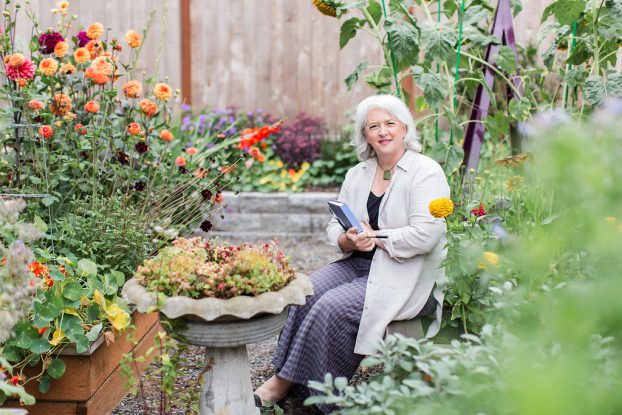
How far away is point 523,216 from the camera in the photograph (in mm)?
2969

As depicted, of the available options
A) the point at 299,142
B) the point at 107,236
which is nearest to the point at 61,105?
the point at 107,236

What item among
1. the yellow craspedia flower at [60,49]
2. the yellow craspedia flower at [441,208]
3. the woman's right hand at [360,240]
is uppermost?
the yellow craspedia flower at [60,49]

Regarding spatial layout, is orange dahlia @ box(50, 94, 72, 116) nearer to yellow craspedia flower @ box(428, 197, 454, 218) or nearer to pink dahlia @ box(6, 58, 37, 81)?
pink dahlia @ box(6, 58, 37, 81)

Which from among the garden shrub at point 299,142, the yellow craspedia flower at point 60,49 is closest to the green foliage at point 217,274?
the yellow craspedia flower at point 60,49

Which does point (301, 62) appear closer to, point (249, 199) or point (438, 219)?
point (249, 199)

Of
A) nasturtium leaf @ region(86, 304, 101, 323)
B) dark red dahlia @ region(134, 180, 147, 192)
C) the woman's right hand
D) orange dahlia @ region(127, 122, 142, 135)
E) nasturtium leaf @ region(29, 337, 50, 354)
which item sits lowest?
nasturtium leaf @ region(29, 337, 50, 354)

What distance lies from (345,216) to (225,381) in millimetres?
866

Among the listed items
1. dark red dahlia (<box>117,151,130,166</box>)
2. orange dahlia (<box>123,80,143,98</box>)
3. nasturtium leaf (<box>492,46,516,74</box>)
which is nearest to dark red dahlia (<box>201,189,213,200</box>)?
dark red dahlia (<box>117,151,130,166</box>)

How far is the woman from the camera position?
3.02 m

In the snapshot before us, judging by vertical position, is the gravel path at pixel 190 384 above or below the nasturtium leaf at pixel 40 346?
below

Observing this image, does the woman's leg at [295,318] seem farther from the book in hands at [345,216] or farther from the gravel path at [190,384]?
the book in hands at [345,216]

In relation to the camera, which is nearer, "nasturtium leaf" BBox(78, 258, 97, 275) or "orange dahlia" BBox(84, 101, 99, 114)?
"nasturtium leaf" BBox(78, 258, 97, 275)

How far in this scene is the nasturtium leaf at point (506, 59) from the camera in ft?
13.9

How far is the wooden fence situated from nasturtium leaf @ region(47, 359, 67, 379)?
4875 millimetres
